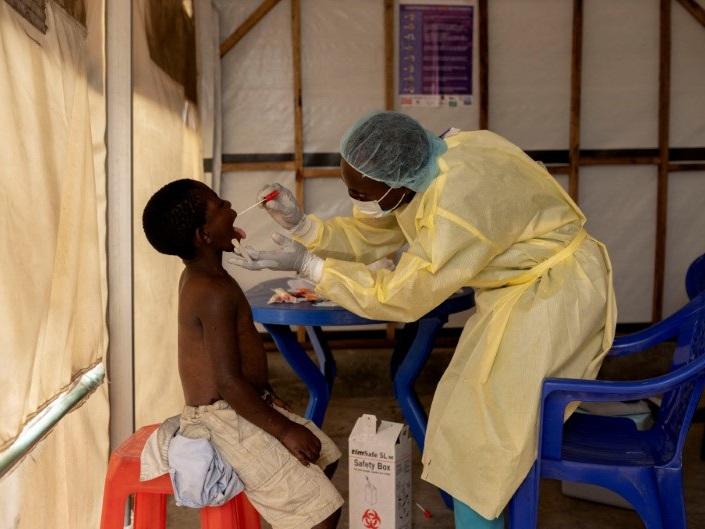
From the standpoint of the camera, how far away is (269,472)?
5.74 ft

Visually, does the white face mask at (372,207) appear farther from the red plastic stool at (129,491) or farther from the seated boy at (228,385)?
Answer: the red plastic stool at (129,491)

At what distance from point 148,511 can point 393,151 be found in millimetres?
1103

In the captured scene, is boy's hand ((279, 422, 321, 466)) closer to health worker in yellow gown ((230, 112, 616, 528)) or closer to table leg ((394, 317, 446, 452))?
health worker in yellow gown ((230, 112, 616, 528))

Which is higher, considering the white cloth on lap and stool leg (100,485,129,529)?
the white cloth on lap

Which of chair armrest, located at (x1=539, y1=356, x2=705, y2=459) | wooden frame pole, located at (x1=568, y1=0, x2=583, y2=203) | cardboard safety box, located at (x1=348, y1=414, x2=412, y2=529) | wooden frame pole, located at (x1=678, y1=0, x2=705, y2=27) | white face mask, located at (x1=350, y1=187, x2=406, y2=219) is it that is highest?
wooden frame pole, located at (x1=678, y1=0, x2=705, y2=27)

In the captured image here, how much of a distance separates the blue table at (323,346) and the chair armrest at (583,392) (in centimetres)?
89

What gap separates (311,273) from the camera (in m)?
1.95

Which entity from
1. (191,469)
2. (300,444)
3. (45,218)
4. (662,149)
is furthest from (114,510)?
(662,149)

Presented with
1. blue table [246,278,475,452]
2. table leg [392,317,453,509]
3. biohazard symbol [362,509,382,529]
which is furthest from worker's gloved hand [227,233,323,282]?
table leg [392,317,453,509]

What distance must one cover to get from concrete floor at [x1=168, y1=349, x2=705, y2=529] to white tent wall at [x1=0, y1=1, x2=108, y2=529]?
853 mm

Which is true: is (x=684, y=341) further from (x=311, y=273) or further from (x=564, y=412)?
(x=311, y=273)

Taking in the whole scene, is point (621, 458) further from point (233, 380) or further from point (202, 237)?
point (202, 237)

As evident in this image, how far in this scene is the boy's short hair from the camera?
1821 millimetres

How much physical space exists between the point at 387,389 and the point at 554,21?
Result: 8.87 ft
